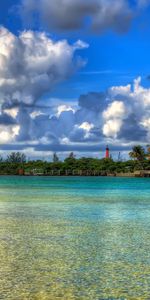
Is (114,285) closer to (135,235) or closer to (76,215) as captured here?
(135,235)

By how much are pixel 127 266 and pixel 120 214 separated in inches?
750

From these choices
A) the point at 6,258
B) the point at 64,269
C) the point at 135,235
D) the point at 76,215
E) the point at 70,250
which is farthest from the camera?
Result: the point at 76,215

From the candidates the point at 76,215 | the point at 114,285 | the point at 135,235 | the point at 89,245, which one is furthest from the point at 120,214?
the point at 114,285

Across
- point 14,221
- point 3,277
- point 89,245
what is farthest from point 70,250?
point 14,221

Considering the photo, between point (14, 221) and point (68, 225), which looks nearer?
point (68, 225)

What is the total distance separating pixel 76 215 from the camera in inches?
1325

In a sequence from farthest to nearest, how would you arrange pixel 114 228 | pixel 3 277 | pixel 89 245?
pixel 114 228 < pixel 89 245 < pixel 3 277

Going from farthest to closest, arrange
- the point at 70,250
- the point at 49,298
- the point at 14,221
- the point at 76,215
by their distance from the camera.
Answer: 1. the point at 76,215
2. the point at 14,221
3. the point at 70,250
4. the point at 49,298

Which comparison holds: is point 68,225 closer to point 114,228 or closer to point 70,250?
point 114,228

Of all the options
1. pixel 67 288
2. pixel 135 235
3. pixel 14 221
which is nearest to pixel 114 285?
pixel 67 288

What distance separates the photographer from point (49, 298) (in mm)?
11781

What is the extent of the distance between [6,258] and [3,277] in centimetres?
276

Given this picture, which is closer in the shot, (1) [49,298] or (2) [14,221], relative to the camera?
(1) [49,298]

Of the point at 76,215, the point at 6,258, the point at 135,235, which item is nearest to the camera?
the point at 6,258
